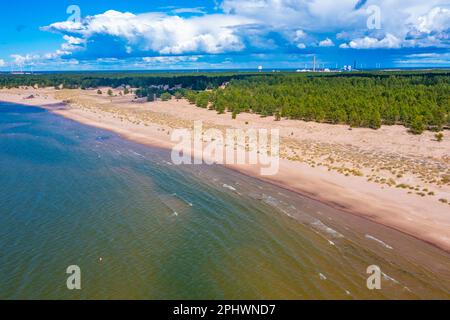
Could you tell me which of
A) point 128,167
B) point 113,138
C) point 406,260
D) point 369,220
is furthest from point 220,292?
point 113,138

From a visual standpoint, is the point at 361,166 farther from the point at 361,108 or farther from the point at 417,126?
the point at 361,108

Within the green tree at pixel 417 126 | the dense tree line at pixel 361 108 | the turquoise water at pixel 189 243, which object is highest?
the dense tree line at pixel 361 108

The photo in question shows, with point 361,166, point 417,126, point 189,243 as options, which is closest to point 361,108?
point 417,126

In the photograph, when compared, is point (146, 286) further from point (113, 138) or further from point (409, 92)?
point (409, 92)

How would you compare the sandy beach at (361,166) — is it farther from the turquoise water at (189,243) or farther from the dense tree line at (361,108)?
the turquoise water at (189,243)

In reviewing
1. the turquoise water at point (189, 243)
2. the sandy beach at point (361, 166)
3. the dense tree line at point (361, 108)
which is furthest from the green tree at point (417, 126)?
the turquoise water at point (189, 243)

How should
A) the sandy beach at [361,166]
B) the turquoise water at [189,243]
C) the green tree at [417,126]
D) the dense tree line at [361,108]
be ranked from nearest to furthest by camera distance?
the turquoise water at [189,243], the sandy beach at [361,166], the green tree at [417,126], the dense tree line at [361,108]

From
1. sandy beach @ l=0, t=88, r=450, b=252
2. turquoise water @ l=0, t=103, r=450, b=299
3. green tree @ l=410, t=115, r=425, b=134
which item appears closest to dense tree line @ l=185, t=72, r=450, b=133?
green tree @ l=410, t=115, r=425, b=134

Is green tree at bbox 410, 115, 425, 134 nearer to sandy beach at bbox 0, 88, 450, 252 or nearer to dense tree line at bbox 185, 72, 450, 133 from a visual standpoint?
dense tree line at bbox 185, 72, 450, 133
